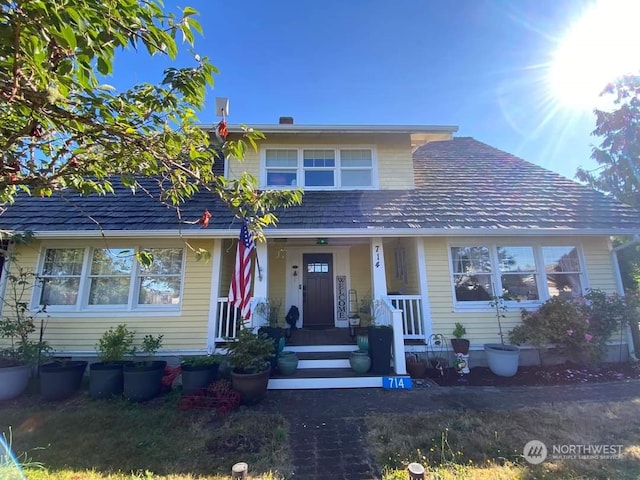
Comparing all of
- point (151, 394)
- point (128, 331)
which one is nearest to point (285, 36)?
point (128, 331)

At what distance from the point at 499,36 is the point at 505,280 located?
5563 mm

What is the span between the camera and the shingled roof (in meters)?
6.44

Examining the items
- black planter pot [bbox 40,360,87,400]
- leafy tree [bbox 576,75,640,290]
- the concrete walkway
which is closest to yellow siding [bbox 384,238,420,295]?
the concrete walkway

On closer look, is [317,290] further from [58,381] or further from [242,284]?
[58,381]

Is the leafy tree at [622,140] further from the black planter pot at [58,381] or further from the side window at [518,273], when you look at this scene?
the black planter pot at [58,381]

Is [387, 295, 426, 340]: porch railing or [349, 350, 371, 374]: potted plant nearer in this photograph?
[349, 350, 371, 374]: potted plant

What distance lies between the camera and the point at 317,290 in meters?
8.53

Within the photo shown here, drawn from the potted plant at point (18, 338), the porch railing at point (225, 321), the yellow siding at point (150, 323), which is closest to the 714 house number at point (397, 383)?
the porch railing at point (225, 321)

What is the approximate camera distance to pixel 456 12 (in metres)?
6.44

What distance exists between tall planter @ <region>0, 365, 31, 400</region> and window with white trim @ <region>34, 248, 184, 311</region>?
1.48 meters

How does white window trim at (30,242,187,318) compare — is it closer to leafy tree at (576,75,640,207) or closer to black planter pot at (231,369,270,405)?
black planter pot at (231,369,270,405)

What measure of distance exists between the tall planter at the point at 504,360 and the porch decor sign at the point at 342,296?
3.62m

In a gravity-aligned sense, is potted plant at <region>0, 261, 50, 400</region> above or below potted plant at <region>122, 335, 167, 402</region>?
above

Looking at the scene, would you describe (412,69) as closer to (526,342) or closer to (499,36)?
(499,36)
